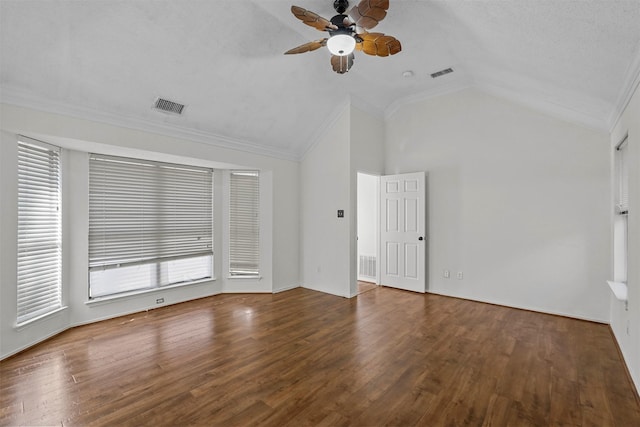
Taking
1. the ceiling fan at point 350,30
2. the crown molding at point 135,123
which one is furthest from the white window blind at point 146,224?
the ceiling fan at point 350,30

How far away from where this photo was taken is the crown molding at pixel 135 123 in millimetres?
2943

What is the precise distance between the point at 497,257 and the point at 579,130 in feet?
6.51

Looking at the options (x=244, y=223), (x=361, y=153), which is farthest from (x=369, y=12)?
(x=244, y=223)

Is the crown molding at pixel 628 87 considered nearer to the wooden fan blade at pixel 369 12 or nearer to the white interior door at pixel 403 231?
the wooden fan blade at pixel 369 12

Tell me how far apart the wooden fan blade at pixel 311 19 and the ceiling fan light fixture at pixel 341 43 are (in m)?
0.10

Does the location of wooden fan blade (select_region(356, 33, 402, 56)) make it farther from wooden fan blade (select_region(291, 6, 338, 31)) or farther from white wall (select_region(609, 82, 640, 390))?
white wall (select_region(609, 82, 640, 390))

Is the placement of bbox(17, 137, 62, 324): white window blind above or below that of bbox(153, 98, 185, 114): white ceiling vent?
below

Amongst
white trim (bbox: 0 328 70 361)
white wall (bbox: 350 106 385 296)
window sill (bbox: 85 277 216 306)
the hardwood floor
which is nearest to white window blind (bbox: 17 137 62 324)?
white trim (bbox: 0 328 70 361)

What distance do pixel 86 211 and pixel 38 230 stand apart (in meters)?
0.56

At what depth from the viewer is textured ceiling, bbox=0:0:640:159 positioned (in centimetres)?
240

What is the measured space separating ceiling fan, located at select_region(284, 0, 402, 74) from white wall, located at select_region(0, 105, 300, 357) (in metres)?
2.33

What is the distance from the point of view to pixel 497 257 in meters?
4.54

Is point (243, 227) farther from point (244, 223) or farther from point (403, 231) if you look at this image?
point (403, 231)

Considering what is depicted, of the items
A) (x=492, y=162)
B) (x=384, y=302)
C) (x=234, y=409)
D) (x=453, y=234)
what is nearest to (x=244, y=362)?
(x=234, y=409)
